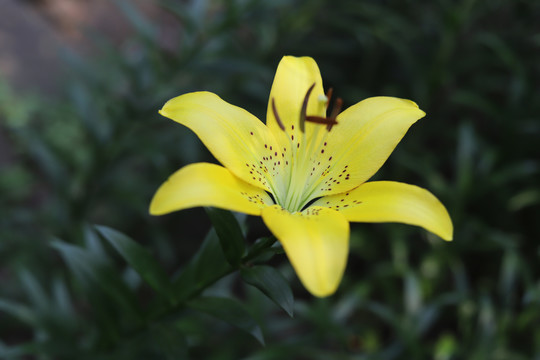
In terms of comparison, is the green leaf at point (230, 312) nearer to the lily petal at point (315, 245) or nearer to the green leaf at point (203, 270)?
the green leaf at point (203, 270)

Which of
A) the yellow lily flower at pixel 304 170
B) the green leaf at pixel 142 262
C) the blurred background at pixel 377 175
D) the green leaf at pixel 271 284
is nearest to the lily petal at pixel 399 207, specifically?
the yellow lily flower at pixel 304 170

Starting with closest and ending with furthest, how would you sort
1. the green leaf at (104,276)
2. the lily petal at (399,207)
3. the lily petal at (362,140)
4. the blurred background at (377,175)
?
the lily petal at (399,207), the lily petal at (362,140), the green leaf at (104,276), the blurred background at (377,175)

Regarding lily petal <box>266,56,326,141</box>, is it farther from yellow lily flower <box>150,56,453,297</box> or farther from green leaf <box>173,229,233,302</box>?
green leaf <box>173,229,233,302</box>

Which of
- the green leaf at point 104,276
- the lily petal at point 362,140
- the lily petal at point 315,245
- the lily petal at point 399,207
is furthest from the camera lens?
the green leaf at point 104,276

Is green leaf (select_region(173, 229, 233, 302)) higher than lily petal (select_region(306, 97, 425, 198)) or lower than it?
lower

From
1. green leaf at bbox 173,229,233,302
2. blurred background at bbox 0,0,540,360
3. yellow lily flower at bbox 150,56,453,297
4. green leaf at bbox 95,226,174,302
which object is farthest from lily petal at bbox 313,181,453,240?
blurred background at bbox 0,0,540,360

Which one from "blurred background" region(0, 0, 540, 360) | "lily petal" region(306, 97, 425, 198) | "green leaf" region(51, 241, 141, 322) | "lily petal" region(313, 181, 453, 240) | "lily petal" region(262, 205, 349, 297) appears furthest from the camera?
"blurred background" region(0, 0, 540, 360)

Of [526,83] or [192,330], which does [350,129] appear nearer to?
[192,330]
